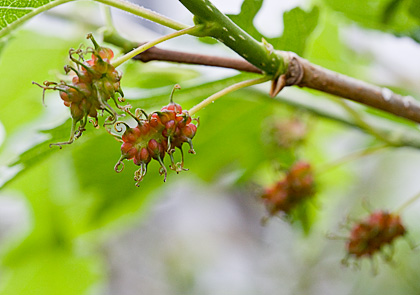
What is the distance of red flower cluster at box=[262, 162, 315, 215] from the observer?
44.7 inches

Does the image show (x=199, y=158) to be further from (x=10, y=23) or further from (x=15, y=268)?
(x=10, y=23)

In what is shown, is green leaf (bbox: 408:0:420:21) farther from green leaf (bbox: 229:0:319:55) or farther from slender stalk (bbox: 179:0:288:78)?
slender stalk (bbox: 179:0:288:78)

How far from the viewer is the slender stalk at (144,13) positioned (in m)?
0.55

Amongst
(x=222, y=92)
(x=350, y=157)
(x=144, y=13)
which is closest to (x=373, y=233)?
(x=350, y=157)

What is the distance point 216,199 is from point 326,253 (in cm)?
210

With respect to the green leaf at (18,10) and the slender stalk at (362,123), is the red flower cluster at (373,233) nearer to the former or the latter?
the slender stalk at (362,123)

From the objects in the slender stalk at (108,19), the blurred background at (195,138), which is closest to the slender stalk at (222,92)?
the blurred background at (195,138)

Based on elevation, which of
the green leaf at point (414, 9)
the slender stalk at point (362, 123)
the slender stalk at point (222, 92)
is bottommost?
the slender stalk at point (362, 123)

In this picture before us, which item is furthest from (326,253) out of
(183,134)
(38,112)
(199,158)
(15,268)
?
(183,134)

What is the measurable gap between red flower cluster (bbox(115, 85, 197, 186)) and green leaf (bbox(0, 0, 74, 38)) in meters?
0.16

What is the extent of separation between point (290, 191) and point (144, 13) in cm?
66

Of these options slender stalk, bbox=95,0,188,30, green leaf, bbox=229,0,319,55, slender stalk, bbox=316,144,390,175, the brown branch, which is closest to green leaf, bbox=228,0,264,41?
green leaf, bbox=229,0,319,55

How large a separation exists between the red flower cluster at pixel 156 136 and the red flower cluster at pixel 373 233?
56 centimetres

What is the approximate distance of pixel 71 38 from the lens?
1381 mm
